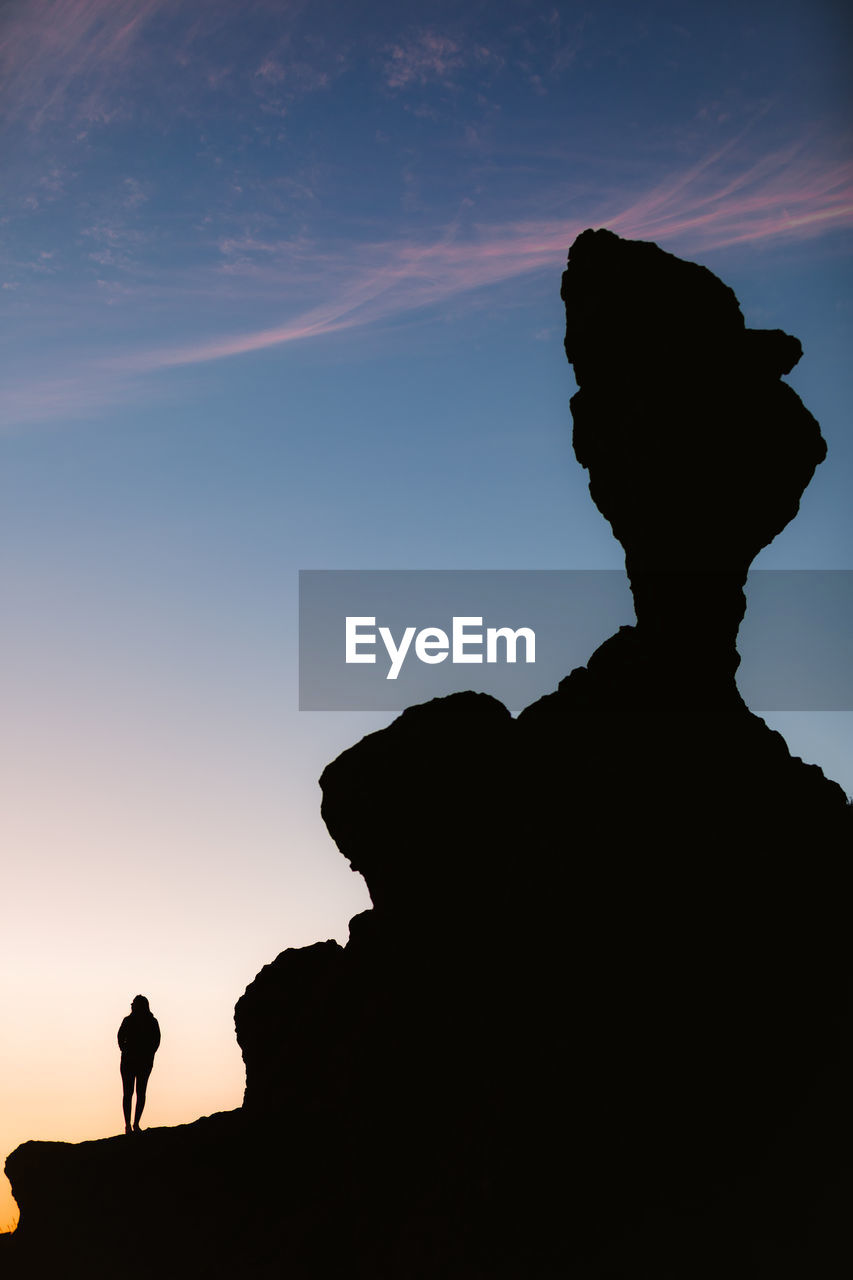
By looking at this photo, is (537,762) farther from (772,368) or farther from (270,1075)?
(772,368)

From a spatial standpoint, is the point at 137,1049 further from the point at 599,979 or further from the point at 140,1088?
the point at 599,979

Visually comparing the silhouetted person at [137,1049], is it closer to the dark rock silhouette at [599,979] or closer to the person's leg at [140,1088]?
the person's leg at [140,1088]

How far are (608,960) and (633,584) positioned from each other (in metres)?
10.7

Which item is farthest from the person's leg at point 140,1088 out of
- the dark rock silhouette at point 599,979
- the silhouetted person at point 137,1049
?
the dark rock silhouette at point 599,979

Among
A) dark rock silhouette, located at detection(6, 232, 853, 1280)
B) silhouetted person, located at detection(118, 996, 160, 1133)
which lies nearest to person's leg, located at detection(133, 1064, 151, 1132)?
silhouetted person, located at detection(118, 996, 160, 1133)

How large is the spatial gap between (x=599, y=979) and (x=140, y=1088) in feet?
43.0

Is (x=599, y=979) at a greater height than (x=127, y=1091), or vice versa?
(x=599, y=979)

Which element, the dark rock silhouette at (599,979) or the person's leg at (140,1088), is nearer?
the dark rock silhouette at (599,979)

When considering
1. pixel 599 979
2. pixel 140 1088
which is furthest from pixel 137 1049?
pixel 599 979

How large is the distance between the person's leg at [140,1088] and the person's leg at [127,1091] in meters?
0.15

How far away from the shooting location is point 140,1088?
86.8ft

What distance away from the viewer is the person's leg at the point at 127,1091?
26156 millimetres

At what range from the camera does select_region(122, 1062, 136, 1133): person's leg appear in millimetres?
26156

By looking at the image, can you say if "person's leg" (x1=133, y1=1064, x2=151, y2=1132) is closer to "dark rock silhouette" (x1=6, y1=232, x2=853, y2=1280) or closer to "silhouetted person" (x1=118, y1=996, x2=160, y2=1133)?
"silhouetted person" (x1=118, y1=996, x2=160, y2=1133)
